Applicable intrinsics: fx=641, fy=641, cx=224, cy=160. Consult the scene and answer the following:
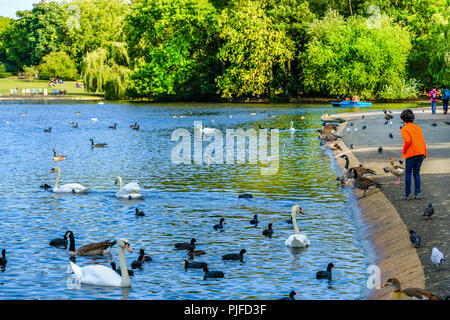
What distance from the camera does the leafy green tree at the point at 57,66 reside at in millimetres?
149875

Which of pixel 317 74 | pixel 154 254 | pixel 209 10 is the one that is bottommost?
pixel 154 254

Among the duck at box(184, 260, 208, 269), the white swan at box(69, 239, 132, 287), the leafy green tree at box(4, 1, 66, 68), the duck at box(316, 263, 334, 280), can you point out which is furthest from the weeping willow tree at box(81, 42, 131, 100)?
the duck at box(316, 263, 334, 280)

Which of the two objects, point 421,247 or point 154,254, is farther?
point 154,254

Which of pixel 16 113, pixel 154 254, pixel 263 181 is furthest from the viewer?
pixel 16 113

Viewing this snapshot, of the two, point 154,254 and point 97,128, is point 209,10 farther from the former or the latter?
point 154,254

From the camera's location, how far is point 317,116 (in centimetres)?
6200

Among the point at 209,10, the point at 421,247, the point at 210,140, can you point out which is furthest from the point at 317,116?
the point at 421,247

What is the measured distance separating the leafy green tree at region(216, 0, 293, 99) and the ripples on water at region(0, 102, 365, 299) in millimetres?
51070

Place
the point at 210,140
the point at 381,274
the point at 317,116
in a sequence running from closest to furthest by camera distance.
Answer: the point at 381,274 → the point at 210,140 → the point at 317,116

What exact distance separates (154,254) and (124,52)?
287 feet

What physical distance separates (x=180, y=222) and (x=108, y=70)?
8217cm

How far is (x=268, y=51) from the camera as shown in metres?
88.1

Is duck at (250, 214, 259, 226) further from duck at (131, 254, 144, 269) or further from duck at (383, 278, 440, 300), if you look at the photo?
duck at (383, 278, 440, 300)

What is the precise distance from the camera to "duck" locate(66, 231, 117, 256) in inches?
621
